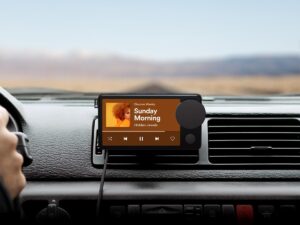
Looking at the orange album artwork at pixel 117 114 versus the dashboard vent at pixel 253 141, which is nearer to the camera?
the orange album artwork at pixel 117 114

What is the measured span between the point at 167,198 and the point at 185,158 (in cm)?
24

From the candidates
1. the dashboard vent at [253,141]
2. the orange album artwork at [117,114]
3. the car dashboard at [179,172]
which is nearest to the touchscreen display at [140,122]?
the orange album artwork at [117,114]

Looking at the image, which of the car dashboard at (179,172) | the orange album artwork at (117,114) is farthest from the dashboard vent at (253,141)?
the orange album artwork at (117,114)

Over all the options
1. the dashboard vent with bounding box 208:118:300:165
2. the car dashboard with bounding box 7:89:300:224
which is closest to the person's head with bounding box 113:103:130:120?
the car dashboard with bounding box 7:89:300:224

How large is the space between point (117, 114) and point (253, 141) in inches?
26.9

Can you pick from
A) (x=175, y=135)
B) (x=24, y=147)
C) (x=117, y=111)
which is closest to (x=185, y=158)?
(x=175, y=135)

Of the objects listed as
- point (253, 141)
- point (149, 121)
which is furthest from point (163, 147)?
point (253, 141)

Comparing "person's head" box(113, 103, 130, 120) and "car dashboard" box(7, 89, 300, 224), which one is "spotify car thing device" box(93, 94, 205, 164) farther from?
"car dashboard" box(7, 89, 300, 224)

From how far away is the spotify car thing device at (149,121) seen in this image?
10.4ft

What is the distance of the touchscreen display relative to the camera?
10.4 feet

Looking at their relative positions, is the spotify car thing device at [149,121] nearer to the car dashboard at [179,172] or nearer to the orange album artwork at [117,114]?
the orange album artwork at [117,114]

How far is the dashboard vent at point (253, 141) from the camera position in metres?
3.40

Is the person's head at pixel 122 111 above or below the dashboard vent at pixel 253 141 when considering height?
above
